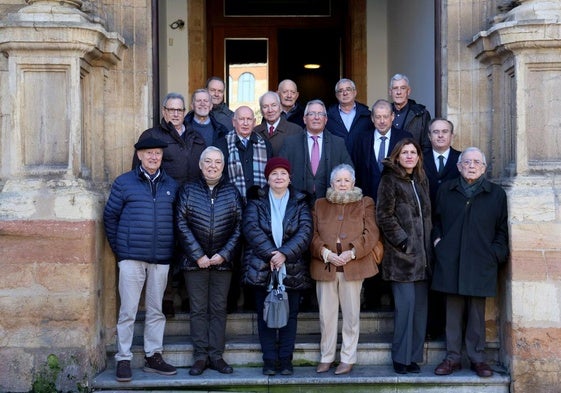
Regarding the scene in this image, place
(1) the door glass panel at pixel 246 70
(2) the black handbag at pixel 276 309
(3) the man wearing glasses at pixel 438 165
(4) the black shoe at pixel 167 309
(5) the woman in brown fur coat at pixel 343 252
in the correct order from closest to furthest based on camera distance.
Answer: (2) the black handbag at pixel 276 309 < (5) the woman in brown fur coat at pixel 343 252 < (3) the man wearing glasses at pixel 438 165 < (4) the black shoe at pixel 167 309 < (1) the door glass panel at pixel 246 70

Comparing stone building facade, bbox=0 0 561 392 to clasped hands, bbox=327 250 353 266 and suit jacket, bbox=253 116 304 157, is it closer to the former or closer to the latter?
clasped hands, bbox=327 250 353 266

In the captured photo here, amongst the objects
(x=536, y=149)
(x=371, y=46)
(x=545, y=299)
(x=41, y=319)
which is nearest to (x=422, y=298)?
(x=545, y=299)

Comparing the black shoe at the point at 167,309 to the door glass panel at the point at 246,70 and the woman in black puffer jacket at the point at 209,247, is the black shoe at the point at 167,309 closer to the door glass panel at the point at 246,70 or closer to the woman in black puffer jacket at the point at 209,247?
the woman in black puffer jacket at the point at 209,247

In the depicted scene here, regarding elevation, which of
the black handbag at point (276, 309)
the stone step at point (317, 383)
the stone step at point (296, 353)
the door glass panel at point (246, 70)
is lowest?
the stone step at point (317, 383)

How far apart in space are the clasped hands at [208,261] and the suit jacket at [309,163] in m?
0.94

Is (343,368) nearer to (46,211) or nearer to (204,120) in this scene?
(204,120)

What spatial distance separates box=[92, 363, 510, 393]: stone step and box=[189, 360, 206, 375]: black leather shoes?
0.04m

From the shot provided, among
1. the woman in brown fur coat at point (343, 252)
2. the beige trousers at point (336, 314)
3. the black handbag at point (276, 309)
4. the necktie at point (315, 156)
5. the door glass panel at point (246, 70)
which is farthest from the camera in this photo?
the door glass panel at point (246, 70)

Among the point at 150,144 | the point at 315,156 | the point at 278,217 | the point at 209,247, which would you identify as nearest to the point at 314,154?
the point at 315,156

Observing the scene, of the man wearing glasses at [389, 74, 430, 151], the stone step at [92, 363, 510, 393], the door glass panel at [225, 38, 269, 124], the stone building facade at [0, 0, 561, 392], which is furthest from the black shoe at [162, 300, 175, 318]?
the door glass panel at [225, 38, 269, 124]

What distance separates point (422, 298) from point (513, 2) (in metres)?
2.25

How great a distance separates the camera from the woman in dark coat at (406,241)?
5.78m

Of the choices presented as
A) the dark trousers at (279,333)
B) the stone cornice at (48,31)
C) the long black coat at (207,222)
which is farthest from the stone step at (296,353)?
the stone cornice at (48,31)

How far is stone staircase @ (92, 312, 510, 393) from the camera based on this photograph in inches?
228
